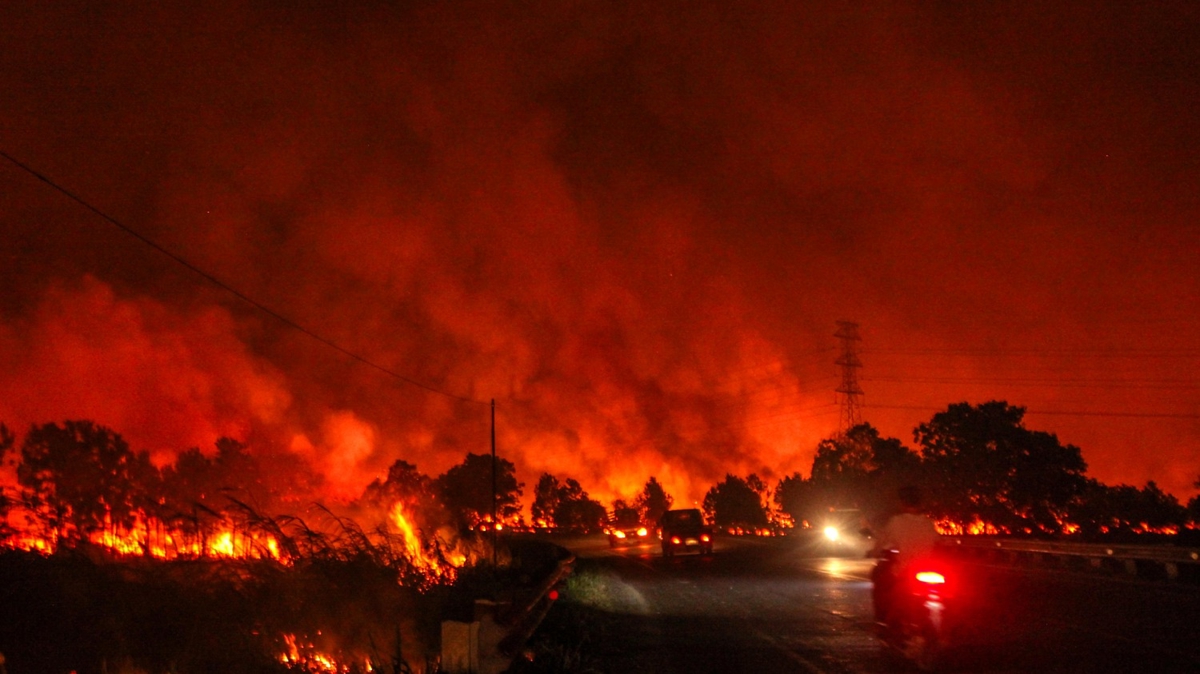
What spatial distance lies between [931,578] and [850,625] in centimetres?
362

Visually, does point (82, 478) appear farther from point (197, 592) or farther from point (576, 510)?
point (576, 510)

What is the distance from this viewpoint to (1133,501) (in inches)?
3610

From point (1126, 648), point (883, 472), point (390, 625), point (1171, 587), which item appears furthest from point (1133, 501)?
point (390, 625)

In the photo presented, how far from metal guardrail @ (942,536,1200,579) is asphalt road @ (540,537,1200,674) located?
1.50 metres

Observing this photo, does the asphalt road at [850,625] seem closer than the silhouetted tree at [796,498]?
Yes

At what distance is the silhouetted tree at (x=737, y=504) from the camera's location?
162750 millimetres

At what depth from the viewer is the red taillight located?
10125mm

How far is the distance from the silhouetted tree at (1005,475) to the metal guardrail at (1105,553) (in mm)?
42973

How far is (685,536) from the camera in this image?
1375 inches

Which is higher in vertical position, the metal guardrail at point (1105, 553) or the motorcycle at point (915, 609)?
→ the motorcycle at point (915, 609)

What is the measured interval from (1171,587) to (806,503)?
401 feet

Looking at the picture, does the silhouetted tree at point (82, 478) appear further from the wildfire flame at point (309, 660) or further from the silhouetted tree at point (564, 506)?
the silhouetted tree at point (564, 506)

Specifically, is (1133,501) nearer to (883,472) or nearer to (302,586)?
(883,472)

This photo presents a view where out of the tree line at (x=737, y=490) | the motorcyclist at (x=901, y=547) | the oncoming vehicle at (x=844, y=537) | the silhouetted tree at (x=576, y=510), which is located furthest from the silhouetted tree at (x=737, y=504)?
the motorcyclist at (x=901, y=547)
